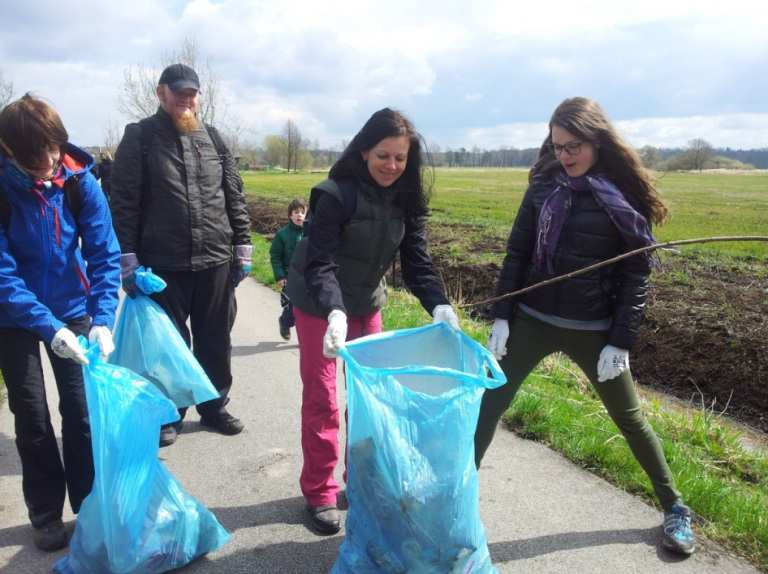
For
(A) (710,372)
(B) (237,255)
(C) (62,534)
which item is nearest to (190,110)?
(B) (237,255)

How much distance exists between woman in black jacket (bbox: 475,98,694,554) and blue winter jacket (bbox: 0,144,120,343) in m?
1.75

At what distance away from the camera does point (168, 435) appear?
3475 mm

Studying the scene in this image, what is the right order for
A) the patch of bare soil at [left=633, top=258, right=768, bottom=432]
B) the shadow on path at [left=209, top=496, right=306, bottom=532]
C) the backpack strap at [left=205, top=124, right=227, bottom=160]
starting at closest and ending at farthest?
the shadow on path at [left=209, top=496, right=306, bottom=532] < the backpack strap at [left=205, top=124, right=227, bottom=160] < the patch of bare soil at [left=633, top=258, right=768, bottom=432]

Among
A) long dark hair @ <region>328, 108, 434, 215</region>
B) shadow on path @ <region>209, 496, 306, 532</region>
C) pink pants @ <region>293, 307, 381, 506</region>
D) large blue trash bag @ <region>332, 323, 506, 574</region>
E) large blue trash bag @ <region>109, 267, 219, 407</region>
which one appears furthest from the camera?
large blue trash bag @ <region>109, 267, 219, 407</region>

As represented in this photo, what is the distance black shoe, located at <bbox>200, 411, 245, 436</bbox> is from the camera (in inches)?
143

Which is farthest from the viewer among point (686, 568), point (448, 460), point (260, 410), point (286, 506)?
point (260, 410)

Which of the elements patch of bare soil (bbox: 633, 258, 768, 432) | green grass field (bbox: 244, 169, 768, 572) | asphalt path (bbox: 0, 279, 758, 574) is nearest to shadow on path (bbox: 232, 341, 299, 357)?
green grass field (bbox: 244, 169, 768, 572)

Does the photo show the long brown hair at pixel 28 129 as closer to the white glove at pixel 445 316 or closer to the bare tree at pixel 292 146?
the white glove at pixel 445 316

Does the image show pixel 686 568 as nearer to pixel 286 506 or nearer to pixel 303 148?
pixel 286 506

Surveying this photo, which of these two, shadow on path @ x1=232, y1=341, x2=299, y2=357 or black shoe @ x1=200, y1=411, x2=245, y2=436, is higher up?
black shoe @ x1=200, y1=411, x2=245, y2=436

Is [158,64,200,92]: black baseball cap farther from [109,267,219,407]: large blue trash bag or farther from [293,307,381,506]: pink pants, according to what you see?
[293,307,381,506]: pink pants

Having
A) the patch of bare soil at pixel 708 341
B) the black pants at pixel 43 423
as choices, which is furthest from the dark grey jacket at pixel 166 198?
the patch of bare soil at pixel 708 341

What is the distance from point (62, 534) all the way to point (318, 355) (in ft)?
4.26

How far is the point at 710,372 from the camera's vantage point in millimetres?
5754
